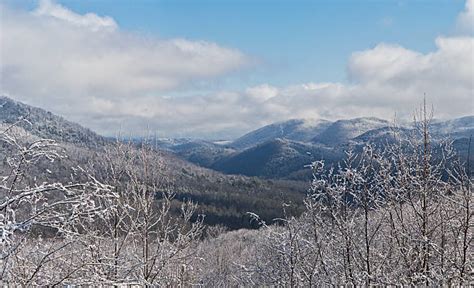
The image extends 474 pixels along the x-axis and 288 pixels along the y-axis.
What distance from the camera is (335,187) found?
9203 millimetres

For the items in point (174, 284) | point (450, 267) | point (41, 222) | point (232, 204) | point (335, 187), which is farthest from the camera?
point (232, 204)

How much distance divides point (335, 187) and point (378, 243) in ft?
12.5

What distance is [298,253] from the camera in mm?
9477

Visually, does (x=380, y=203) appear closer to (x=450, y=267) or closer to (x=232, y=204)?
(x=450, y=267)

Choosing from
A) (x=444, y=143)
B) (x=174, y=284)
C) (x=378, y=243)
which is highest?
(x=444, y=143)

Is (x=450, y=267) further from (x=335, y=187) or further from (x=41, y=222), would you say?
(x=41, y=222)

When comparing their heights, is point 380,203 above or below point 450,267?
above

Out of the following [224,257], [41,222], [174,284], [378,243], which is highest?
[41,222]

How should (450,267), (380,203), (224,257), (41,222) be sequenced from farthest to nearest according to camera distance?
(224,257), (380,203), (450,267), (41,222)

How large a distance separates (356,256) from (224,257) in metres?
54.0

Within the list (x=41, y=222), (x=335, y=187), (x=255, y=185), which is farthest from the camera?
(x=255, y=185)

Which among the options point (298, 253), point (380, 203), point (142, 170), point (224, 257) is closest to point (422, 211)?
point (380, 203)

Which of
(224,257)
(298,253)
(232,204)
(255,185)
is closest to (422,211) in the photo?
(298,253)

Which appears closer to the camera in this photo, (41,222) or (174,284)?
(41,222)
